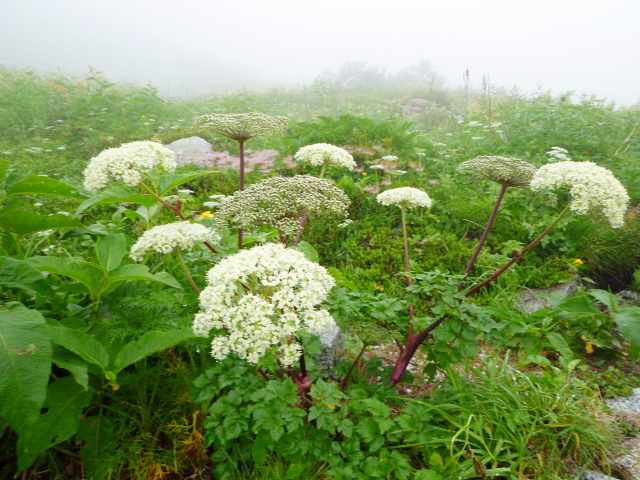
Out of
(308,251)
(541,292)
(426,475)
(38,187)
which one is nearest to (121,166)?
(38,187)

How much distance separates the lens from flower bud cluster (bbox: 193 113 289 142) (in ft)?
8.28

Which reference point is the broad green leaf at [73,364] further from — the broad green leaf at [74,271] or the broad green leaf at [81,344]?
the broad green leaf at [74,271]

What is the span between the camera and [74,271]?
5.99 ft

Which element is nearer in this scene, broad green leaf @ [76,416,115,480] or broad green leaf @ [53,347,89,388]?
broad green leaf @ [53,347,89,388]

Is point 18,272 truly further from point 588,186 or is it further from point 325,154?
point 588,186

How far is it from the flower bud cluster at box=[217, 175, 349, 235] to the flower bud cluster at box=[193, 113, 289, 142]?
45cm

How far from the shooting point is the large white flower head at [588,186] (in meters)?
2.21

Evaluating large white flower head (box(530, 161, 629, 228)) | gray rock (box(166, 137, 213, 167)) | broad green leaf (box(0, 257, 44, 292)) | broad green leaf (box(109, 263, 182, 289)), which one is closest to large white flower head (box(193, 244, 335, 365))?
broad green leaf (box(109, 263, 182, 289))

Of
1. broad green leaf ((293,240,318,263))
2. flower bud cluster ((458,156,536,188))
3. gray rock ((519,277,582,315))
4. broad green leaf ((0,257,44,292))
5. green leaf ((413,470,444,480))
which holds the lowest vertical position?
gray rock ((519,277,582,315))

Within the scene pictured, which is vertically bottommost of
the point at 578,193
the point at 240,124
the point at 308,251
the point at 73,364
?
the point at 73,364

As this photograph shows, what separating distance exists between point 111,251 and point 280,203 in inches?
38.8

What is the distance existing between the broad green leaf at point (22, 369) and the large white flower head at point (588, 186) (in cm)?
278

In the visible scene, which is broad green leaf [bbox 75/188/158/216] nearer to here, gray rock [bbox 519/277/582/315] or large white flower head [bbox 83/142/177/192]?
large white flower head [bbox 83/142/177/192]

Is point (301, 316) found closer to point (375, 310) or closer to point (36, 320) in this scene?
point (375, 310)
